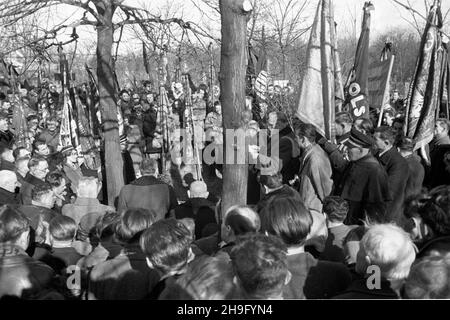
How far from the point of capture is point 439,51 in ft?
24.8

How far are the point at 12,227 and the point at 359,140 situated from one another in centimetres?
397

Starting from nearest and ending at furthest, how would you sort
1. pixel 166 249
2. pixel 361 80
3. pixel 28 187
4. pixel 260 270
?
1. pixel 260 270
2. pixel 166 249
3. pixel 28 187
4. pixel 361 80

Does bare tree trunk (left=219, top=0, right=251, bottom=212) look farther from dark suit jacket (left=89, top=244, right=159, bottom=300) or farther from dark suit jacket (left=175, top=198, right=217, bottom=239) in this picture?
dark suit jacket (left=89, top=244, right=159, bottom=300)

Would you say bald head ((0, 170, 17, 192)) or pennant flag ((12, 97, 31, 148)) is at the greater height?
pennant flag ((12, 97, 31, 148))

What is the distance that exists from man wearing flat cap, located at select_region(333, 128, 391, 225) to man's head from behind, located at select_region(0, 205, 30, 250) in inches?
137

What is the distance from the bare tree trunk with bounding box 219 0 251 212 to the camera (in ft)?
16.1

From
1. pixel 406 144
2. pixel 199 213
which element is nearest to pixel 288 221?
pixel 199 213

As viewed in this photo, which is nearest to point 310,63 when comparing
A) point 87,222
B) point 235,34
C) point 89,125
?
point 235,34

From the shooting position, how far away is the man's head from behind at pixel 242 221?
3.94 metres

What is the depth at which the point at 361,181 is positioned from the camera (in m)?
5.90

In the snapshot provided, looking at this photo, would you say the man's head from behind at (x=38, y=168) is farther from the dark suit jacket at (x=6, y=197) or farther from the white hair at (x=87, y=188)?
the white hair at (x=87, y=188)

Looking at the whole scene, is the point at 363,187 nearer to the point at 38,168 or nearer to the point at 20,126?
the point at 38,168

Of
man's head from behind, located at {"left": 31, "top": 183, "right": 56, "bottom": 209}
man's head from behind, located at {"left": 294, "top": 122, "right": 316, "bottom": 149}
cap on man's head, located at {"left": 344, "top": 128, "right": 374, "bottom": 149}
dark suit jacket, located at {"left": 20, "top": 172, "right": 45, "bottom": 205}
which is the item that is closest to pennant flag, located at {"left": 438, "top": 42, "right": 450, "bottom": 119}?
cap on man's head, located at {"left": 344, "top": 128, "right": 374, "bottom": 149}
